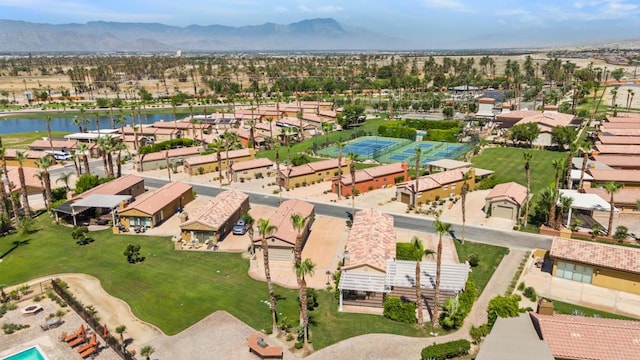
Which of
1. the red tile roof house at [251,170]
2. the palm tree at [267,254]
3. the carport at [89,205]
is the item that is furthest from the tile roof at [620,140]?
the carport at [89,205]

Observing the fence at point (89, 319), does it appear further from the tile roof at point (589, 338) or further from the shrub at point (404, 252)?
the tile roof at point (589, 338)

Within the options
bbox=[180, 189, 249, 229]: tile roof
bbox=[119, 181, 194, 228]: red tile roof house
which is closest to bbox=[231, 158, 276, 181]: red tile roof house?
bbox=[119, 181, 194, 228]: red tile roof house

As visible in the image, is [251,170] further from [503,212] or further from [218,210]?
[503,212]

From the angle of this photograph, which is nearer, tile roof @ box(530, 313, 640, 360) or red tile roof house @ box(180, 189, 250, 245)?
tile roof @ box(530, 313, 640, 360)

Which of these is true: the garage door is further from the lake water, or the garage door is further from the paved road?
the lake water

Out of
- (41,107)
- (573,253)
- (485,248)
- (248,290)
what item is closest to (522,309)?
(573,253)

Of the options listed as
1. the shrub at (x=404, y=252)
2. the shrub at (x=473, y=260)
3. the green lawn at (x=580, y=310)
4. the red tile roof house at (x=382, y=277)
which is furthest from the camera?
the shrub at (x=473, y=260)
